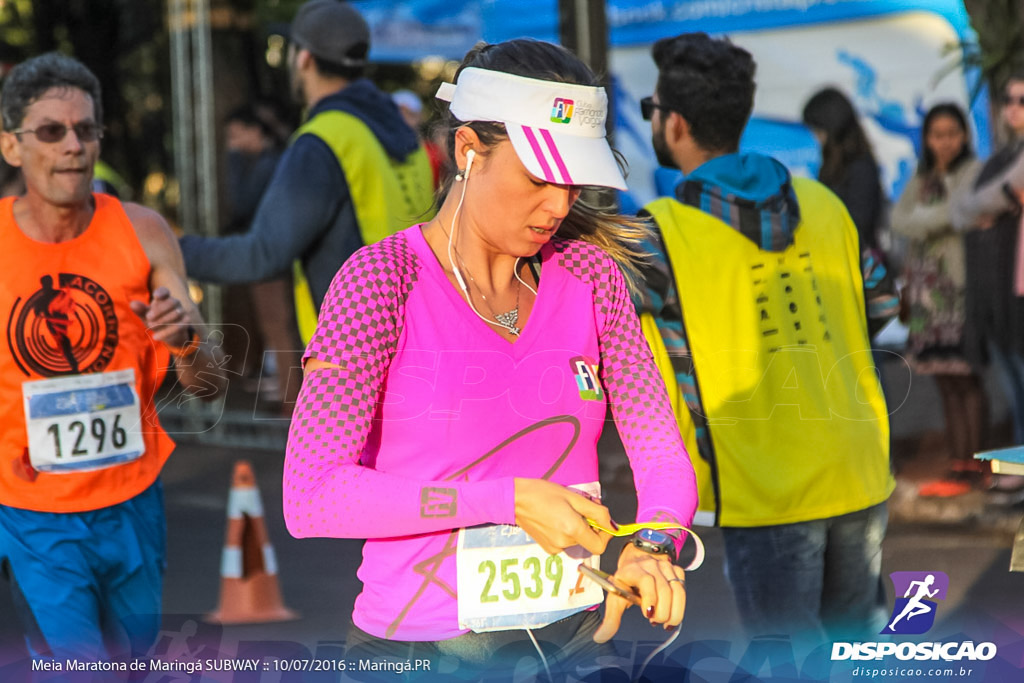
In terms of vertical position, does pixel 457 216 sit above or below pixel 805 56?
below

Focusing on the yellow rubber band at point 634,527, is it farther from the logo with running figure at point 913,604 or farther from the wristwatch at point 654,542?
the logo with running figure at point 913,604

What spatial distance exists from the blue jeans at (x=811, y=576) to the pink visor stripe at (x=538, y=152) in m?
1.61

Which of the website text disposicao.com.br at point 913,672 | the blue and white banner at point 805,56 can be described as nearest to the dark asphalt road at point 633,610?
the website text disposicao.com.br at point 913,672

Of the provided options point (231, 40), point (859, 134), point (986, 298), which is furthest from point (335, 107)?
point (231, 40)

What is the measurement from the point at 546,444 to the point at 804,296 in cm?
139

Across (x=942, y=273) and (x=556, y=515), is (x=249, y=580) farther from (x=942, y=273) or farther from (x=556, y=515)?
(x=942, y=273)

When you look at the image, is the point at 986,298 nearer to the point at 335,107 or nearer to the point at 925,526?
the point at 925,526

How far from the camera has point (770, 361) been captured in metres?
3.55

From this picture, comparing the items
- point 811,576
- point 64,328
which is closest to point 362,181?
point 64,328

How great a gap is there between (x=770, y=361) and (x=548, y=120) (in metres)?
1.39

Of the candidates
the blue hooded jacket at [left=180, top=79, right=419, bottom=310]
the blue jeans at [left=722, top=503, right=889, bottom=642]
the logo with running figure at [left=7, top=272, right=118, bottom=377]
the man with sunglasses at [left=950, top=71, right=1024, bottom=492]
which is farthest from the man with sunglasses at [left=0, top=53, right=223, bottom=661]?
the man with sunglasses at [left=950, top=71, right=1024, bottom=492]

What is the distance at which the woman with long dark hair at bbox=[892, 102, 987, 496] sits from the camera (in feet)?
23.1

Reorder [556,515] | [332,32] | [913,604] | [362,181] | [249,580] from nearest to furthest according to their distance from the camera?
[556,515], [913,604], [362,181], [332,32], [249,580]

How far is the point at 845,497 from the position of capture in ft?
11.9
